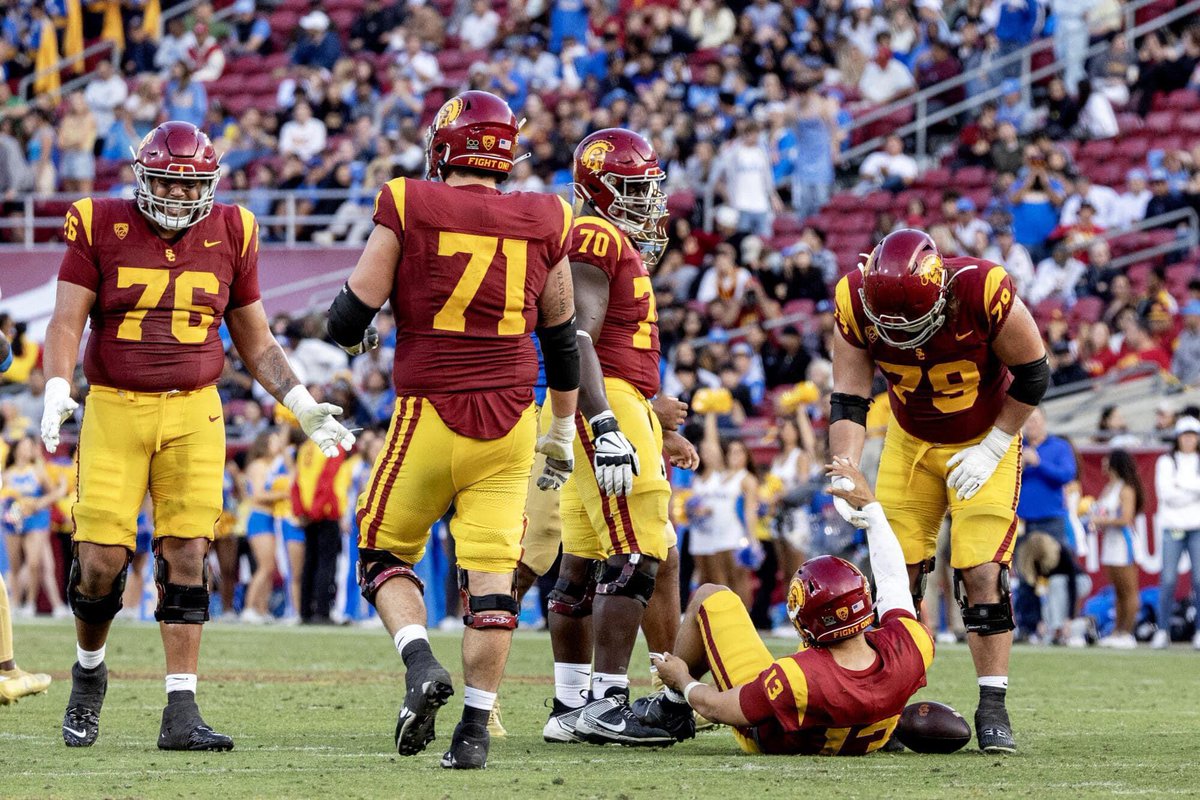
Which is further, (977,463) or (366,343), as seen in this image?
(977,463)

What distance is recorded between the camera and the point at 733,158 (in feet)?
64.2

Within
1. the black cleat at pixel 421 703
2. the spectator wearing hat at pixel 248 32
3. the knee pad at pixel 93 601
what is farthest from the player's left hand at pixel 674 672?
the spectator wearing hat at pixel 248 32

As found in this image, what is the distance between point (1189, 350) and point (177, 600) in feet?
35.7

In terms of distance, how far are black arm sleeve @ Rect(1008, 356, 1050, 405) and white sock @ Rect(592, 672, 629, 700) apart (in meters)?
1.88

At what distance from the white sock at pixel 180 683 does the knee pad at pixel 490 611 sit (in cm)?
128

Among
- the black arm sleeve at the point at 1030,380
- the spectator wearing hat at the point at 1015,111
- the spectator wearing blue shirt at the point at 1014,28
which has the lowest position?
the black arm sleeve at the point at 1030,380

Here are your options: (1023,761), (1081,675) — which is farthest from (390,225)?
(1081,675)

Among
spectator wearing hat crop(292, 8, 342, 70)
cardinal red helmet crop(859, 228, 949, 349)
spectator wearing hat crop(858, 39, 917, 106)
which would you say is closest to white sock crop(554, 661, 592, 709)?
cardinal red helmet crop(859, 228, 949, 349)

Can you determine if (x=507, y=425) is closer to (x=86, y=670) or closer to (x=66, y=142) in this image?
(x=86, y=670)

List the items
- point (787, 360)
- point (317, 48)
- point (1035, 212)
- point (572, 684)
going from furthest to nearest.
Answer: point (317, 48) < point (1035, 212) < point (787, 360) < point (572, 684)

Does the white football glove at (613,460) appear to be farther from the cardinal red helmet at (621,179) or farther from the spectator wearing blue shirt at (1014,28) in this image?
the spectator wearing blue shirt at (1014,28)

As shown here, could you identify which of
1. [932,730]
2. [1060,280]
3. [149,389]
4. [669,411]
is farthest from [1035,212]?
[149,389]

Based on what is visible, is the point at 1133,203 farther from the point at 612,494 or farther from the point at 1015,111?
the point at 612,494

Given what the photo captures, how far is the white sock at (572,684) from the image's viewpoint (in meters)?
7.46
